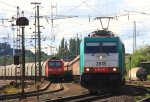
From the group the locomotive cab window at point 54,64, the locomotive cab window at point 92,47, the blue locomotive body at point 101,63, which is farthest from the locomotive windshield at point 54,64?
the locomotive cab window at point 92,47

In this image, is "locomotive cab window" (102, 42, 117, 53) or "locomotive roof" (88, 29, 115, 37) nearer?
"locomotive cab window" (102, 42, 117, 53)

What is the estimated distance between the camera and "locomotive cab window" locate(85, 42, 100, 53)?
91.7ft

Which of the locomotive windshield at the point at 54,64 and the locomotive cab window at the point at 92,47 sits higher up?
the locomotive cab window at the point at 92,47

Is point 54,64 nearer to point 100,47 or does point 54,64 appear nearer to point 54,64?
point 54,64

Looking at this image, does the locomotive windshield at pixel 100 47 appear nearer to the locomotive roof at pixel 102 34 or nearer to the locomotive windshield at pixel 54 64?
the locomotive roof at pixel 102 34

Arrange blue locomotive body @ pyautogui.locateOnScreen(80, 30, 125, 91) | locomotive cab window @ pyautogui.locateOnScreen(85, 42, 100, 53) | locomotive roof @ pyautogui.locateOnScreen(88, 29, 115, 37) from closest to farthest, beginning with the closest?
blue locomotive body @ pyautogui.locateOnScreen(80, 30, 125, 91)
locomotive cab window @ pyautogui.locateOnScreen(85, 42, 100, 53)
locomotive roof @ pyautogui.locateOnScreen(88, 29, 115, 37)

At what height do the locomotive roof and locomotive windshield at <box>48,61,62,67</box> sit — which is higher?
the locomotive roof

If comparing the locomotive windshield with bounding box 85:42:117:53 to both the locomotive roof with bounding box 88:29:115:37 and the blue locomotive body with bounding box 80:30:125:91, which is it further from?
the locomotive roof with bounding box 88:29:115:37

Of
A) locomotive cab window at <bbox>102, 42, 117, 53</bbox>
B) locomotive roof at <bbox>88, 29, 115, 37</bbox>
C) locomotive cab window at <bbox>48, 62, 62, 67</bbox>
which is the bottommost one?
locomotive cab window at <bbox>48, 62, 62, 67</bbox>

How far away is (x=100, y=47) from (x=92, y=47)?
46 cm

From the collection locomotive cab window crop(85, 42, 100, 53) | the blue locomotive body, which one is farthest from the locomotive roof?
locomotive cab window crop(85, 42, 100, 53)

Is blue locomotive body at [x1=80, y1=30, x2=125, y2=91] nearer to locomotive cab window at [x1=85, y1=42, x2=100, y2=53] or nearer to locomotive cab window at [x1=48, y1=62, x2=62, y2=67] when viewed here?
locomotive cab window at [x1=85, y1=42, x2=100, y2=53]

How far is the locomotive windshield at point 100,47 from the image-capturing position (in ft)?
91.7

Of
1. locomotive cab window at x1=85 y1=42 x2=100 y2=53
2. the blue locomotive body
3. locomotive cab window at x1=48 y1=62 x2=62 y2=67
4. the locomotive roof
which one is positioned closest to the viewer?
the blue locomotive body
